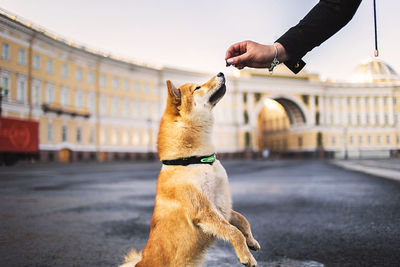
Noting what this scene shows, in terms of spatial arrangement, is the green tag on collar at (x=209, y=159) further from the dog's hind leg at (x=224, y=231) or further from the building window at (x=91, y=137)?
the building window at (x=91, y=137)

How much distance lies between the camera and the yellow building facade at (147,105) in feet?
119

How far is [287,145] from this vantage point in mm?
74312

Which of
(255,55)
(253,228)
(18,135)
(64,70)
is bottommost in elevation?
(253,228)

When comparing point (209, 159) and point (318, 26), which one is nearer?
point (318, 26)

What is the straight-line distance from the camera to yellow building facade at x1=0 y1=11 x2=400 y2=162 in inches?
1430

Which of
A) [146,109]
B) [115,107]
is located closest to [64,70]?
[115,107]

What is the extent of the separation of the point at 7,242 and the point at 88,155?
136 ft

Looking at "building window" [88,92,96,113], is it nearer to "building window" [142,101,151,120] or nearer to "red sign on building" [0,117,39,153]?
"building window" [142,101,151,120]

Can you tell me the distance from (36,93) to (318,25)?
39.3 metres

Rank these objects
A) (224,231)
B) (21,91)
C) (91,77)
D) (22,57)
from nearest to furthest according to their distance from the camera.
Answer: (224,231) → (22,57) → (21,91) → (91,77)

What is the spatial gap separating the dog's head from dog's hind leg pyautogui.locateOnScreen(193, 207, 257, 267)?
2.19ft

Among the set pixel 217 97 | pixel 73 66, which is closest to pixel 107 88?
pixel 73 66

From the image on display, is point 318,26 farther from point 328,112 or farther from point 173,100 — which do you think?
point 328,112

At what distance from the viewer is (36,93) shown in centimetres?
3731
